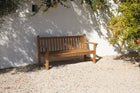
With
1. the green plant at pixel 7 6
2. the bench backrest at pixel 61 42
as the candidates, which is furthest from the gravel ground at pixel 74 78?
the green plant at pixel 7 6

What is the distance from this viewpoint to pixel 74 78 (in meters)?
4.99

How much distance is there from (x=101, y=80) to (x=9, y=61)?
2.83 meters

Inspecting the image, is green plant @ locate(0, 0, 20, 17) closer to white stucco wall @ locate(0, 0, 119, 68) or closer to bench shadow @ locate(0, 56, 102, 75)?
white stucco wall @ locate(0, 0, 119, 68)

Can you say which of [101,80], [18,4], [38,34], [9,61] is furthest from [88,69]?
[18,4]

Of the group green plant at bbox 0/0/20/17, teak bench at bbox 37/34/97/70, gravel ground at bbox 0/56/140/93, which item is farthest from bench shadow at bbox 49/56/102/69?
green plant at bbox 0/0/20/17

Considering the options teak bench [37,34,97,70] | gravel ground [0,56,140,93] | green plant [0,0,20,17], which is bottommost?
gravel ground [0,56,140,93]

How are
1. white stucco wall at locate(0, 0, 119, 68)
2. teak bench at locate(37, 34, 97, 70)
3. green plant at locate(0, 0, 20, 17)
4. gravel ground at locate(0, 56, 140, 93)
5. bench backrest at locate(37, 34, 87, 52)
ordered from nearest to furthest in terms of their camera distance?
1. gravel ground at locate(0, 56, 140, 93)
2. green plant at locate(0, 0, 20, 17)
3. white stucco wall at locate(0, 0, 119, 68)
4. teak bench at locate(37, 34, 97, 70)
5. bench backrest at locate(37, 34, 87, 52)

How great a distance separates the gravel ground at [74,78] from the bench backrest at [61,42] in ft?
1.78

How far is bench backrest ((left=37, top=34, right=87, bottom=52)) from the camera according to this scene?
249 inches

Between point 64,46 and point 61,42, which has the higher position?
point 61,42

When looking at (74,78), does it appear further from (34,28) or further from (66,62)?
(34,28)

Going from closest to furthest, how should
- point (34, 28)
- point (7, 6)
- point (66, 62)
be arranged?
1. point (7, 6)
2. point (34, 28)
3. point (66, 62)

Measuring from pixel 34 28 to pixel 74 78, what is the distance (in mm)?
2247

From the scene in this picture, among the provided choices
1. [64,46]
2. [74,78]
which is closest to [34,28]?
[64,46]
